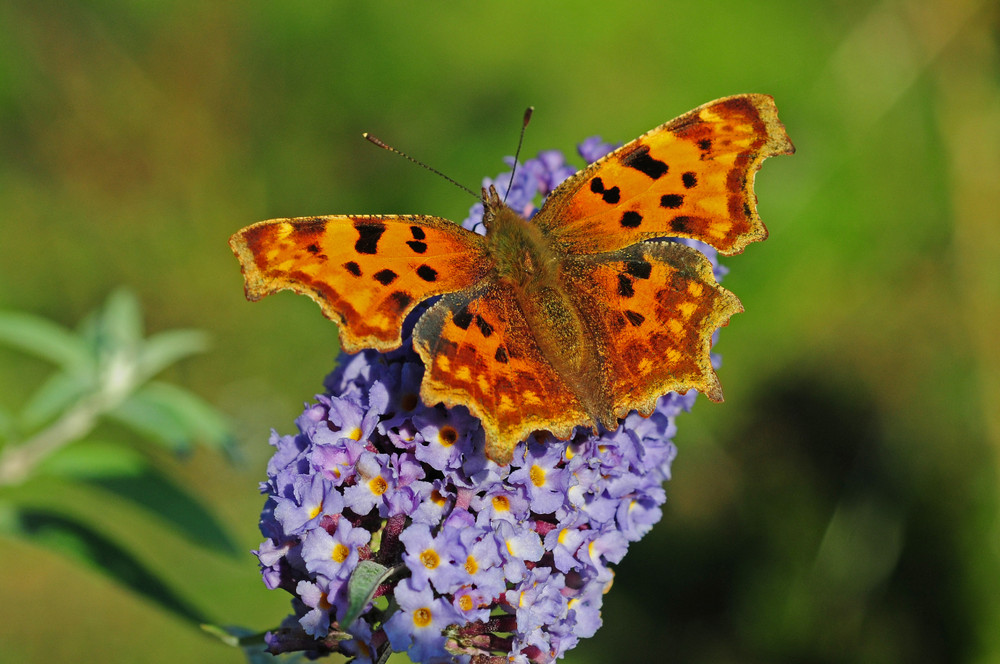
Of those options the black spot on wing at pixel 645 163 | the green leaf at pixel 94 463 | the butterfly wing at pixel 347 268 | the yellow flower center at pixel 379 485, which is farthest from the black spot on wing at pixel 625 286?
the green leaf at pixel 94 463

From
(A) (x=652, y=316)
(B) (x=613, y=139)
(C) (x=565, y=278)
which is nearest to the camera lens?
(A) (x=652, y=316)

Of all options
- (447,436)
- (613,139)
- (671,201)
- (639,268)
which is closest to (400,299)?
(447,436)

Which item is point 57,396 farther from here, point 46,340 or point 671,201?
point 671,201

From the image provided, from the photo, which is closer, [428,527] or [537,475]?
[428,527]

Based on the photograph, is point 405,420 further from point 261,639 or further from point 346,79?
point 346,79

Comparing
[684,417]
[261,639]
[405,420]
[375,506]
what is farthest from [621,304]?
[684,417]

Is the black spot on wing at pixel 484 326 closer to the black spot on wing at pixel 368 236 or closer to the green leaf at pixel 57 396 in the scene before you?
the black spot on wing at pixel 368 236

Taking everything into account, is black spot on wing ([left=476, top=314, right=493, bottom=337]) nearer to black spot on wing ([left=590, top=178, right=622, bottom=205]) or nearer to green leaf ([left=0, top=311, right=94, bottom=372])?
black spot on wing ([left=590, top=178, right=622, bottom=205])
